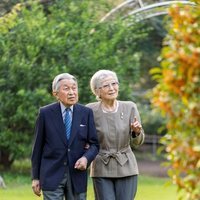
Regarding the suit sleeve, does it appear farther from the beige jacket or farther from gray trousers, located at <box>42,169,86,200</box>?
the beige jacket

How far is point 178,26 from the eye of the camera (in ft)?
16.1

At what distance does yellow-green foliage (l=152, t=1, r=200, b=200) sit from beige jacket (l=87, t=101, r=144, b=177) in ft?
9.77

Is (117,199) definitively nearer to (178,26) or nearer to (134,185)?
(134,185)

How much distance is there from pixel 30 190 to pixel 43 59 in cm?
428

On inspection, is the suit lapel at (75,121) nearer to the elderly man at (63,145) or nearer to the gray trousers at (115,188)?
the elderly man at (63,145)

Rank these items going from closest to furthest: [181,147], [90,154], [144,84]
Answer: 1. [181,147]
2. [90,154]
3. [144,84]

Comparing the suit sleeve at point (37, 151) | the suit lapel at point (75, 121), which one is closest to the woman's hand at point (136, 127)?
the suit lapel at point (75, 121)

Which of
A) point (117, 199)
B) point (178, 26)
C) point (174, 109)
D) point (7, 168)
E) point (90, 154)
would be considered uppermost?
point (178, 26)

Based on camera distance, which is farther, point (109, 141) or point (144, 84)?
point (144, 84)

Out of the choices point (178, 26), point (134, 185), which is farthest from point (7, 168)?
point (178, 26)

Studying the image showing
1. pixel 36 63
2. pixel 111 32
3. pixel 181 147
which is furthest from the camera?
pixel 111 32

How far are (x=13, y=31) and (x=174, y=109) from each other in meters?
15.0

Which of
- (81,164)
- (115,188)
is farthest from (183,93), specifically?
(115,188)

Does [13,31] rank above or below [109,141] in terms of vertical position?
above
